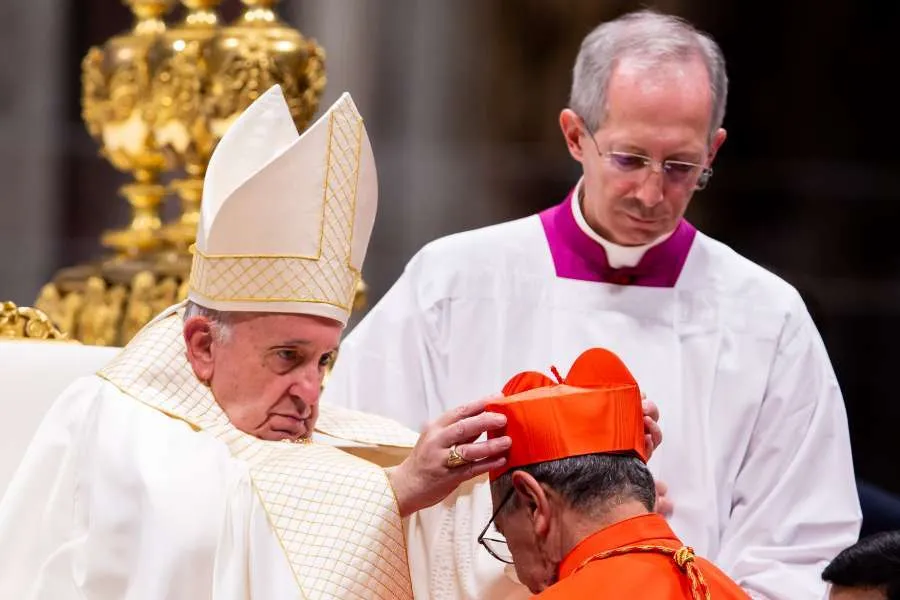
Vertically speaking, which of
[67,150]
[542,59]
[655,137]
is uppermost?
[655,137]

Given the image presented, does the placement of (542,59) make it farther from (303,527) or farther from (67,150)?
(303,527)

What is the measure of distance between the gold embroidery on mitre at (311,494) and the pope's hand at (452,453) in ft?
0.23

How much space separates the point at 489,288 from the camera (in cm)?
436


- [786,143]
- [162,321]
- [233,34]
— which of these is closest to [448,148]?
[786,143]

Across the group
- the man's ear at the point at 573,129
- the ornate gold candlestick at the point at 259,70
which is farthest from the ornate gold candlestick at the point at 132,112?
the man's ear at the point at 573,129

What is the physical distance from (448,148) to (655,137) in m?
3.56

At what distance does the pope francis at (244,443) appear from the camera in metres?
3.15

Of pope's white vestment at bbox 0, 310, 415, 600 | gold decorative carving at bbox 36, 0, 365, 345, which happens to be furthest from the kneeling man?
gold decorative carving at bbox 36, 0, 365, 345

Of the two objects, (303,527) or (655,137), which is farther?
(655,137)

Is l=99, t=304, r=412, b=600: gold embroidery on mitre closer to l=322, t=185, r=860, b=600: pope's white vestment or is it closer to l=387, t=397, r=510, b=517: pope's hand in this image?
l=387, t=397, r=510, b=517: pope's hand

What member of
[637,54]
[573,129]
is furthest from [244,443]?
[637,54]

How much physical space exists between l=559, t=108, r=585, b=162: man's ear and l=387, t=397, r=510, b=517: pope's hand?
122 cm

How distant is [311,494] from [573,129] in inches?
51.4

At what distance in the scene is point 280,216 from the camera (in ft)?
10.9
